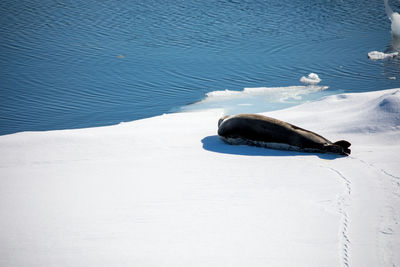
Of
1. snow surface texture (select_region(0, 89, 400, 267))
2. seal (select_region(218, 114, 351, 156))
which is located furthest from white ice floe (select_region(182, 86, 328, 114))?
snow surface texture (select_region(0, 89, 400, 267))

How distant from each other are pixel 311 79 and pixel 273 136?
17.3ft

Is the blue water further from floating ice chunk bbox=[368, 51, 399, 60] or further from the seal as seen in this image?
the seal

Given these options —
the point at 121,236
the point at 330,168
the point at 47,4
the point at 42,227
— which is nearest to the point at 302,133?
the point at 330,168

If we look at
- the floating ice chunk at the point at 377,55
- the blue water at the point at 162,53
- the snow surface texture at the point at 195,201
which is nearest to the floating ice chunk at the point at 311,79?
the blue water at the point at 162,53

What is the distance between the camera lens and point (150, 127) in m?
6.74

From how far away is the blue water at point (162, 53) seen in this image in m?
9.12

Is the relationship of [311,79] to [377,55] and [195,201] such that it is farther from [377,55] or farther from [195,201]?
[195,201]

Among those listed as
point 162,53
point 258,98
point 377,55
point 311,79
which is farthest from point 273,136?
point 377,55

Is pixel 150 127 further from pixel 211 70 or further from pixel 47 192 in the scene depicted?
pixel 211 70

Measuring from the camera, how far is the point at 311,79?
1008cm

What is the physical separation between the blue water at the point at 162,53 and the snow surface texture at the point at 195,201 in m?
3.25

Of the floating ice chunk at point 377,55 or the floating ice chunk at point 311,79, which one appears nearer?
the floating ice chunk at point 311,79

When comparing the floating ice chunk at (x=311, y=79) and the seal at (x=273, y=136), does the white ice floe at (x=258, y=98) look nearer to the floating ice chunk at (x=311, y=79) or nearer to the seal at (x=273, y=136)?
the floating ice chunk at (x=311, y=79)

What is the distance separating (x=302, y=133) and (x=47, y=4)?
15043 mm
